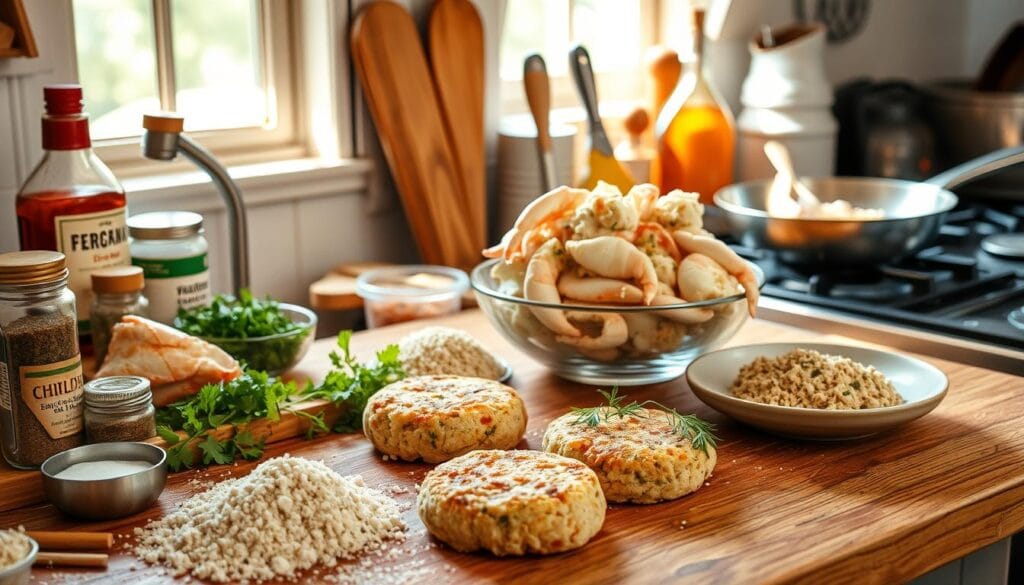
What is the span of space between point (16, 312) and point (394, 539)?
0.41 m

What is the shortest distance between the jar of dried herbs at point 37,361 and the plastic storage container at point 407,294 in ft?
2.00

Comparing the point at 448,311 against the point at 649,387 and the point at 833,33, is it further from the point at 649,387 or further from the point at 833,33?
the point at 833,33

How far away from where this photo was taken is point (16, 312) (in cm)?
107

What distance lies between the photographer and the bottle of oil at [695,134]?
6.93ft

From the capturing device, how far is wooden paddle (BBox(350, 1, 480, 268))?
180 cm

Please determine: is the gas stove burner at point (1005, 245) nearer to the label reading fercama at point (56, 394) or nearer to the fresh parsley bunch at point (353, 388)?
the fresh parsley bunch at point (353, 388)

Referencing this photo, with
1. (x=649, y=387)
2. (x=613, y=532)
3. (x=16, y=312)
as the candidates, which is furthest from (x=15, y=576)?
(x=649, y=387)

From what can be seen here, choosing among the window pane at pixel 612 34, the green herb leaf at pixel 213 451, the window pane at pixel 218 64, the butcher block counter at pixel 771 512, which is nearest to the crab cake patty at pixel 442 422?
the butcher block counter at pixel 771 512

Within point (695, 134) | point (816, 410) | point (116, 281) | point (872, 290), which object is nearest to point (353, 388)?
point (116, 281)

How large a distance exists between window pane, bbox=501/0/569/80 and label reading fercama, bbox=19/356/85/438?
1233mm

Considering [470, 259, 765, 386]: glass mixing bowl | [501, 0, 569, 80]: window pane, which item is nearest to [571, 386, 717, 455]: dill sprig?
[470, 259, 765, 386]: glass mixing bowl

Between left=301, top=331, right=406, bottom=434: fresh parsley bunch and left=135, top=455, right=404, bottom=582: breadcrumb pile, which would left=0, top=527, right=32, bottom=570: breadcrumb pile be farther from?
left=301, top=331, right=406, bottom=434: fresh parsley bunch

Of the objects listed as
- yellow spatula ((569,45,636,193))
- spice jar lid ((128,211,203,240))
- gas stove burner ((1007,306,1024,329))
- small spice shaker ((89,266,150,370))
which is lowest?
gas stove burner ((1007,306,1024,329))

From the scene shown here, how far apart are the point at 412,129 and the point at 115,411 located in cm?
85
